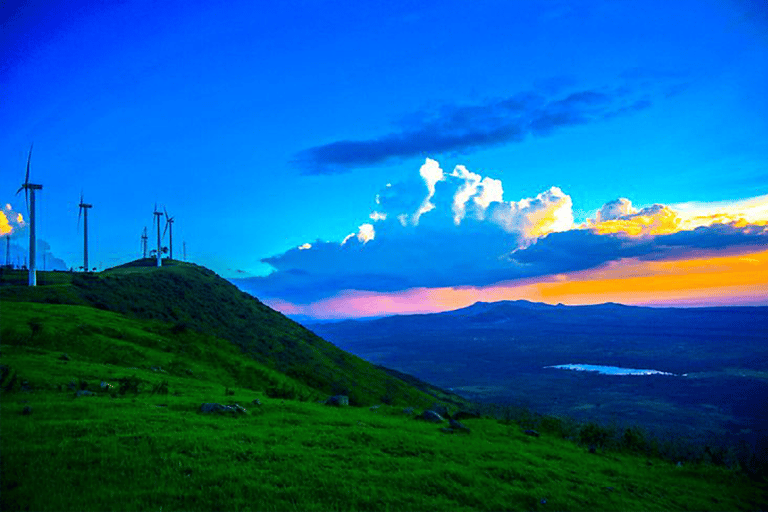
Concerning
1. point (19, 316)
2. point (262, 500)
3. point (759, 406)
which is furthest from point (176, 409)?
point (759, 406)

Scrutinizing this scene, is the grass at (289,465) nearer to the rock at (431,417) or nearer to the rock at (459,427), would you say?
the rock at (459,427)

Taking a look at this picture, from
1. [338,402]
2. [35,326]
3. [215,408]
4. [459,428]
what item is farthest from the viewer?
[35,326]

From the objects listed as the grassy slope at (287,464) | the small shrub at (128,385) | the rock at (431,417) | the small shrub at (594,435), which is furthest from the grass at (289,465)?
the small shrub at (594,435)

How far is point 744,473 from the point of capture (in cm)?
2956

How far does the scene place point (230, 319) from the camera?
342ft

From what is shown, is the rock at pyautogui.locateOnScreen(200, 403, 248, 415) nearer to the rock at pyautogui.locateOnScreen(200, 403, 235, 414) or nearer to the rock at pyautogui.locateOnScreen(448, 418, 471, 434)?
the rock at pyautogui.locateOnScreen(200, 403, 235, 414)

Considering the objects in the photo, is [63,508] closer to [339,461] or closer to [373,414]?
[339,461]

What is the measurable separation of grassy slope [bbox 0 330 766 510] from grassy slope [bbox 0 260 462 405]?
127ft

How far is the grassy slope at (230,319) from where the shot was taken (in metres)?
72.1

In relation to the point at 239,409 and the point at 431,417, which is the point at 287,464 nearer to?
the point at 239,409

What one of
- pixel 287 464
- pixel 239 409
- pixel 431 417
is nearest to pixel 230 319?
pixel 239 409

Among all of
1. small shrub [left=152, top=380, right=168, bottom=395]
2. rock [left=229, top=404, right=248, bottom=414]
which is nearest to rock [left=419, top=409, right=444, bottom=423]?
rock [left=229, top=404, right=248, bottom=414]

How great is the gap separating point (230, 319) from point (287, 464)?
304ft

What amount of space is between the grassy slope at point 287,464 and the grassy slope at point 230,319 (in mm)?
38623
